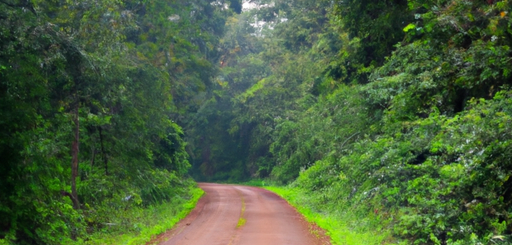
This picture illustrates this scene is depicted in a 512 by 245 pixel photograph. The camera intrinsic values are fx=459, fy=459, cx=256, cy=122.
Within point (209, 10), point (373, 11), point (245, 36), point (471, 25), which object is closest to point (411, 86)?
point (471, 25)

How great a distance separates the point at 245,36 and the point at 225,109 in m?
9.27

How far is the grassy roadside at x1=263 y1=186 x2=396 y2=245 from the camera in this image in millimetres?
10788

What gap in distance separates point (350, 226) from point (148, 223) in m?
6.33

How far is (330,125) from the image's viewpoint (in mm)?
21938

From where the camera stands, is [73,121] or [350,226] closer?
[73,121]

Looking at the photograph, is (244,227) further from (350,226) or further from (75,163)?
(75,163)

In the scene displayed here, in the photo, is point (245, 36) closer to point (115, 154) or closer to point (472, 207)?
point (115, 154)

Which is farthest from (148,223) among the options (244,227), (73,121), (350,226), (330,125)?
(330,125)

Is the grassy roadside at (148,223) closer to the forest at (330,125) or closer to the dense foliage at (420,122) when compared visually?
the forest at (330,125)

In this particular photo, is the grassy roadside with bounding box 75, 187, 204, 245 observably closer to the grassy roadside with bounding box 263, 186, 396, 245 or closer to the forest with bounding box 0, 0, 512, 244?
the forest with bounding box 0, 0, 512, 244

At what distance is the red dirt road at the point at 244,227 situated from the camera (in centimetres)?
1190

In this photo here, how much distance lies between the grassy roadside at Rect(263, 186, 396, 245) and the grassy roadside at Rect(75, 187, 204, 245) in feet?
16.2

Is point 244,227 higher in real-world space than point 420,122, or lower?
lower

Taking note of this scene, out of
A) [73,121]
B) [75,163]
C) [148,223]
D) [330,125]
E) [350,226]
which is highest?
[73,121]
